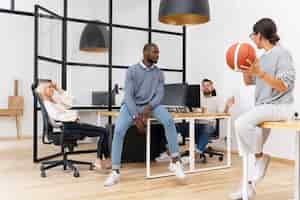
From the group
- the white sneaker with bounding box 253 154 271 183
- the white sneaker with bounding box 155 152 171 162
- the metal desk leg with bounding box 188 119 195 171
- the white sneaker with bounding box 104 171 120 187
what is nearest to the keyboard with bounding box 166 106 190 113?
the metal desk leg with bounding box 188 119 195 171

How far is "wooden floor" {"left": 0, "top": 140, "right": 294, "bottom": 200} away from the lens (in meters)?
3.33

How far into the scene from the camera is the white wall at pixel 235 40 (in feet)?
16.8

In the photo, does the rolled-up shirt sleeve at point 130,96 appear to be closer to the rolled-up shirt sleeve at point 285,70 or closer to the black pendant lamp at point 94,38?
the rolled-up shirt sleeve at point 285,70

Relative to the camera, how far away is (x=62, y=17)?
5613mm

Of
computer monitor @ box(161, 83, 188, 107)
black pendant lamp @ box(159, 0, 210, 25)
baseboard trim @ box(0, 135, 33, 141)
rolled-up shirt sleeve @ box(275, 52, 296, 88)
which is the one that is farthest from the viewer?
baseboard trim @ box(0, 135, 33, 141)

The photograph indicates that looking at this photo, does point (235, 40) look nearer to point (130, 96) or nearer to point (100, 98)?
point (100, 98)

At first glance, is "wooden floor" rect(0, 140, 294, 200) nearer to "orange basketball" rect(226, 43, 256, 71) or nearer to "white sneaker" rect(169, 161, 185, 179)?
"white sneaker" rect(169, 161, 185, 179)

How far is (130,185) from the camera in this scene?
12.3 feet

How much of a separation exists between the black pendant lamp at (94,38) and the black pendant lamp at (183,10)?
1.85m

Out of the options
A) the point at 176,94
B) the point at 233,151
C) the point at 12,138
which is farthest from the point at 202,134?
the point at 12,138

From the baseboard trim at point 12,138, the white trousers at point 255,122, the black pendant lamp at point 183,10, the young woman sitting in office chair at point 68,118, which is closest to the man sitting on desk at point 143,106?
the black pendant lamp at point 183,10

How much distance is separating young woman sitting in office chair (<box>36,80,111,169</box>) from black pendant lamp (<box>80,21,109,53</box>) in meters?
1.41

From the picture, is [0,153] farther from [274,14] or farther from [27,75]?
[274,14]

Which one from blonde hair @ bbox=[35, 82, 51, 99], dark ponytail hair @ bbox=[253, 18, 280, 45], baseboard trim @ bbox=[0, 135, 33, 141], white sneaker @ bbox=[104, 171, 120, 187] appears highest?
dark ponytail hair @ bbox=[253, 18, 280, 45]
